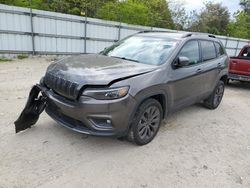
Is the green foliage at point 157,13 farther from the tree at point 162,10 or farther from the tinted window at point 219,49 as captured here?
the tinted window at point 219,49

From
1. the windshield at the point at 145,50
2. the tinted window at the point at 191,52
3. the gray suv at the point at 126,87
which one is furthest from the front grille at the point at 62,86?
the tinted window at the point at 191,52

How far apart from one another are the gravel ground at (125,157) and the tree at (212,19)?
69.5 ft

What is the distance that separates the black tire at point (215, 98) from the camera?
5855 mm

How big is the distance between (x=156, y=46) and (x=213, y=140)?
6.46 ft

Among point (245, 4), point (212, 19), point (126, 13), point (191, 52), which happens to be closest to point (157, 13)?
point (126, 13)

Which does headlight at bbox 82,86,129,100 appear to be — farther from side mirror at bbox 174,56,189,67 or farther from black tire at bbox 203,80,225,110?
black tire at bbox 203,80,225,110

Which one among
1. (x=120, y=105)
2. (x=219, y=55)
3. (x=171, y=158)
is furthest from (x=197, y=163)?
(x=219, y=55)

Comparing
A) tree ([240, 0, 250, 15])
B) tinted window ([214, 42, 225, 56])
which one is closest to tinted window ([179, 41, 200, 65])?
tinted window ([214, 42, 225, 56])

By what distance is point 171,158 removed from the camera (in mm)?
3559

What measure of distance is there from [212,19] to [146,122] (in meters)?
26.4

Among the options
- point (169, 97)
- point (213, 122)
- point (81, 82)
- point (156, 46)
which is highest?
point (156, 46)

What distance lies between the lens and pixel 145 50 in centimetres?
435

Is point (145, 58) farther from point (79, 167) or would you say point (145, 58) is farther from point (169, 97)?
point (79, 167)

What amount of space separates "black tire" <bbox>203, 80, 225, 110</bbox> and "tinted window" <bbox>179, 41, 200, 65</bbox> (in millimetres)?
1340
